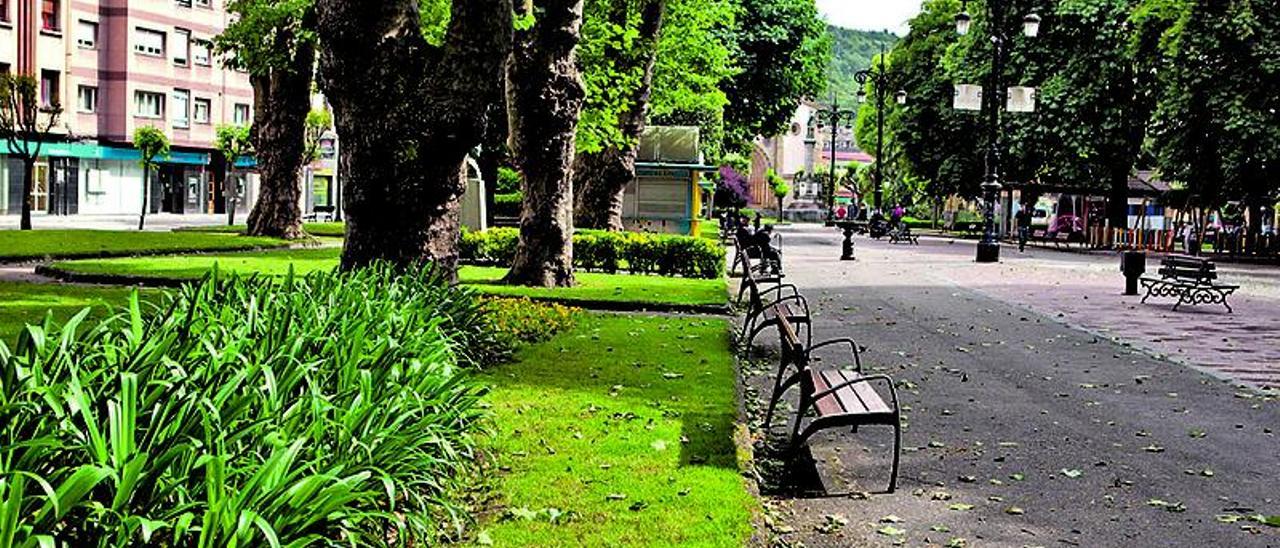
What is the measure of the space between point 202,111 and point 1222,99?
149 feet

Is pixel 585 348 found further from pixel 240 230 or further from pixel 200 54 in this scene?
pixel 200 54

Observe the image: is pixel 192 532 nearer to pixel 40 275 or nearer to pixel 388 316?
pixel 388 316

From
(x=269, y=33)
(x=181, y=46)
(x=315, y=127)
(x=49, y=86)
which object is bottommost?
(x=315, y=127)

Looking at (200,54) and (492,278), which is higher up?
(200,54)

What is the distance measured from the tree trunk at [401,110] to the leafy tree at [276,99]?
62.5 feet

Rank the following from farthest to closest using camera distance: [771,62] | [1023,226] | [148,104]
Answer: [148,104] → [771,62] → [1023,226]

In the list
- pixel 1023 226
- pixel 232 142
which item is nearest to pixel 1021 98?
pixel 1023 226

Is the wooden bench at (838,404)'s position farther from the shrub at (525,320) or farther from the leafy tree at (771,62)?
the leafy tree at (771,62)

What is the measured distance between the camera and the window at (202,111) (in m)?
65.9

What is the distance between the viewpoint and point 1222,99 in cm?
4034

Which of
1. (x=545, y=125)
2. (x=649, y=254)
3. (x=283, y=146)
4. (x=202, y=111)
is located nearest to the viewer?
(x=545, y=125)

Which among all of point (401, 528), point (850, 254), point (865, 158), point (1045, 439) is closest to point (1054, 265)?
point (850, 254)

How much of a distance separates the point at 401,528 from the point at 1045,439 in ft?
19.9

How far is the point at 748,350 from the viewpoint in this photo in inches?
556
